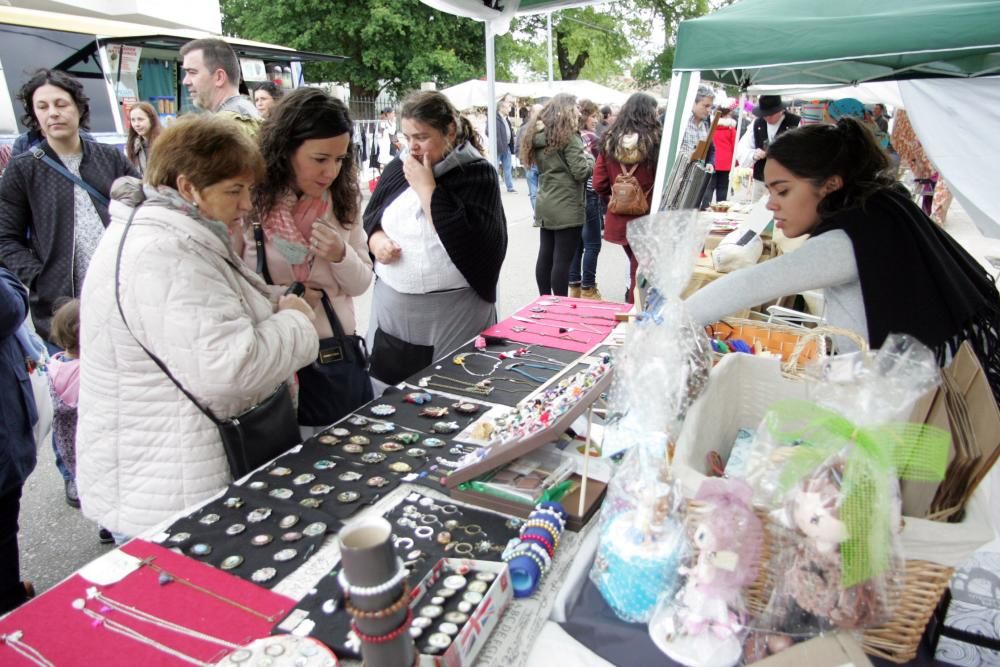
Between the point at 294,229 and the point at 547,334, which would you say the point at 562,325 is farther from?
the point at 294,229

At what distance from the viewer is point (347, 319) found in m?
2.34

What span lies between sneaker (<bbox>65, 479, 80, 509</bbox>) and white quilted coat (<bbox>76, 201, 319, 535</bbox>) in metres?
1.55

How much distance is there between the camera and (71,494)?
9.49ft

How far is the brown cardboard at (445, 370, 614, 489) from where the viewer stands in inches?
56.1

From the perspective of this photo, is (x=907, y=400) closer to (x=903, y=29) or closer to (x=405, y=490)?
(x=405, y=490)

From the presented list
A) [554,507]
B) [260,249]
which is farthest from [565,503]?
[260,249]

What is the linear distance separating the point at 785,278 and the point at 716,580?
95 cm

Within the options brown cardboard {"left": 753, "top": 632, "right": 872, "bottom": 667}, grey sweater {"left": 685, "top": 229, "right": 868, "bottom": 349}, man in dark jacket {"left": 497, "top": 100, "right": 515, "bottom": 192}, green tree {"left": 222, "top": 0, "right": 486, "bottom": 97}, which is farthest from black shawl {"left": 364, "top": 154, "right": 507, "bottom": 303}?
green tree {"left": 222, "top": 0, "right": 486, "bottom": 97}

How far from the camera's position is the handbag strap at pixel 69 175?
2922mm

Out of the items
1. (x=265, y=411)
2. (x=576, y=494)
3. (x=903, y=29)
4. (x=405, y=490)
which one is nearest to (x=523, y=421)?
(x=576, y=494)

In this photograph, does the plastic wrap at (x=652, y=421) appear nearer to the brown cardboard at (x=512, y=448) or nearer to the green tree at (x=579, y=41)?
the brown cardboard at (x=512, y=448)

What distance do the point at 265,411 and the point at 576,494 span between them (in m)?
0.86

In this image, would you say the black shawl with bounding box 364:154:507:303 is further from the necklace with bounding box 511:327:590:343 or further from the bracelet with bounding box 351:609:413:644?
the bracelet with bounding box 351:609:413:644

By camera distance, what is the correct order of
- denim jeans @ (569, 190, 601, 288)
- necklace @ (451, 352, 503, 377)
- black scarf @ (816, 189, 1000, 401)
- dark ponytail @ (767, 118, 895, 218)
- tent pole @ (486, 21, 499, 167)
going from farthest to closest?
denim jeans @ (569, 190, 601, 288)
tent pole @ (486, 21, 499, 167)
necklace @ (451, 352, 503, 377)
dark ponytail @ (767, 118, 895, 218)
black scarf @ (816, 189, 1000, 401)
